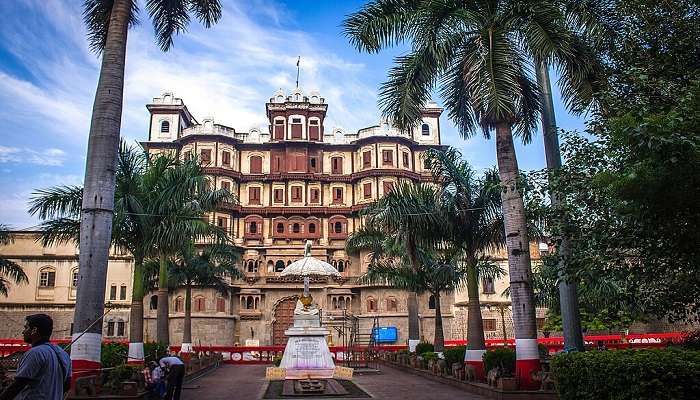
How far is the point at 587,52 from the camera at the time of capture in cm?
1459

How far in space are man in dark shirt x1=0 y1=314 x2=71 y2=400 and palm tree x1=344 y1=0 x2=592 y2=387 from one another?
10328 millimetres

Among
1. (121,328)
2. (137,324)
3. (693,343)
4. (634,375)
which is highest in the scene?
(121,328)

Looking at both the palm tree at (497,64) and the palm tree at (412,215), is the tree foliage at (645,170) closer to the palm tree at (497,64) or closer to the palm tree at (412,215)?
the palm tree at (497,64)

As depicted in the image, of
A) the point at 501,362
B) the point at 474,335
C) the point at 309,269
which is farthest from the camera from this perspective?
the point at 309,269

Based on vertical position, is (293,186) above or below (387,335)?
above

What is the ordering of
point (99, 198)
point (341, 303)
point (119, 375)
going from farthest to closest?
point (341, 303) < point (119, 375) < point (99, 198)

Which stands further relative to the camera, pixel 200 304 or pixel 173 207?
pixel 200 304

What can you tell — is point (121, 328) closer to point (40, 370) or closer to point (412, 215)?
point (412, 215)

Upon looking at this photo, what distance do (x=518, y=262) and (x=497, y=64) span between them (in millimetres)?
4815

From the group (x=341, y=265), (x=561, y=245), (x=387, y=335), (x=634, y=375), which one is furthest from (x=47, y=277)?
(x=634, y=375)

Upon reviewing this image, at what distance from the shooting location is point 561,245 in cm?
1415

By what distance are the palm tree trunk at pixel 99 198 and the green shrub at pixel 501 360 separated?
1000cm

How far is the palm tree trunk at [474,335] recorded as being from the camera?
58.6 ft

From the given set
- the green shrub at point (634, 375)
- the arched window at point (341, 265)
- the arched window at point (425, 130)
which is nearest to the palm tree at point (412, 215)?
the green shrub at point (634, 375)
